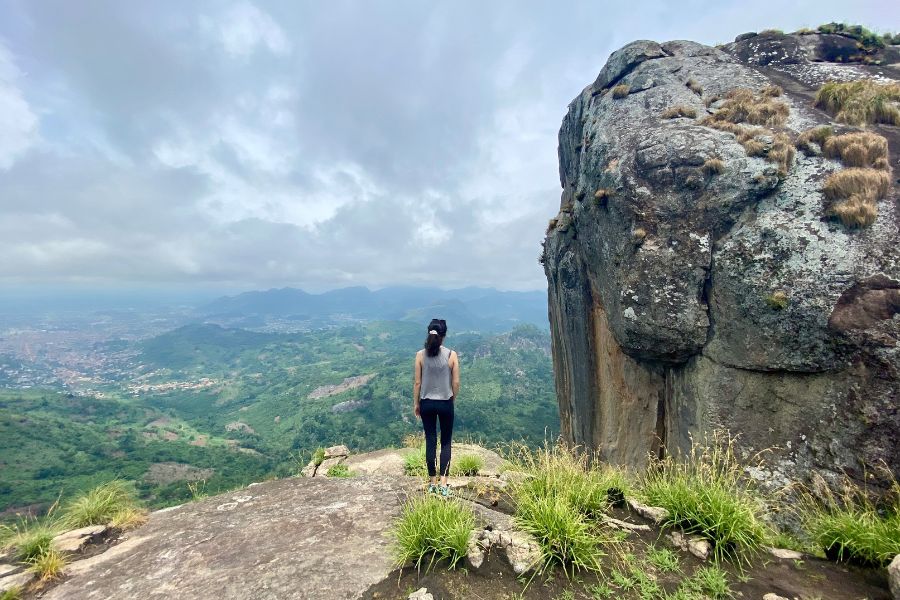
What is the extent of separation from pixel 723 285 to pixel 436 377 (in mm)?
11396

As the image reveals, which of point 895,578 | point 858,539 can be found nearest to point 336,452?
point 858,539

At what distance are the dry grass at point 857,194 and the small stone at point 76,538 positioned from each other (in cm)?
2164

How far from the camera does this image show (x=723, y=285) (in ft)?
44.7

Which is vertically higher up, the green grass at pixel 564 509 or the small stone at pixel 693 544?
the green grass at pixel 564 509

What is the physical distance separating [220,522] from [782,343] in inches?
636

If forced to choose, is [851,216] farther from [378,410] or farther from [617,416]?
[378,410]

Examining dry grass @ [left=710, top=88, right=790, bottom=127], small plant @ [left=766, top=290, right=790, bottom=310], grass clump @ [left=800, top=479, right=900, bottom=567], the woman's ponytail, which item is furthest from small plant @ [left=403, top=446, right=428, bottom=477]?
dry grass @ [left=710, top=88, right=790, bottom=127]

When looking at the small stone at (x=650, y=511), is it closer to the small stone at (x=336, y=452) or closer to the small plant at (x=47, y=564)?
the small plant at (x=47, y=564)

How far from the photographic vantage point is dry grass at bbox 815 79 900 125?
49.6 feet

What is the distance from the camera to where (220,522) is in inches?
331

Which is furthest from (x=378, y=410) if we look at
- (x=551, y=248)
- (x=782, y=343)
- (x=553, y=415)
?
(x=782, y=343)

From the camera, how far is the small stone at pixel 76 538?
7.60 m

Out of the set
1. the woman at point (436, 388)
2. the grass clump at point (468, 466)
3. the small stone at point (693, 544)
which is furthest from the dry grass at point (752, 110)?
the grass clump at point (468, 466)

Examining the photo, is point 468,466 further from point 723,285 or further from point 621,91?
point 621,91
